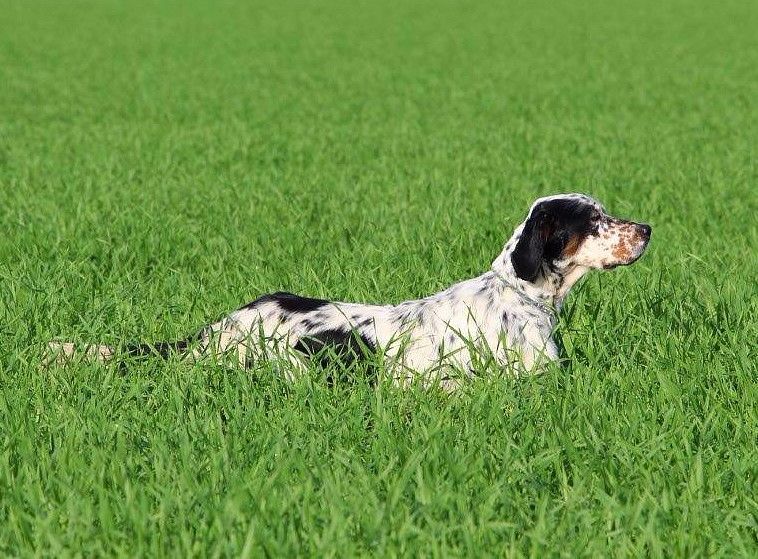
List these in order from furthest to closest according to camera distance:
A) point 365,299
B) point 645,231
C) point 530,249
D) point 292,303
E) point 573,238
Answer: point 365,299 → point 292,303 → point 645,231 → point 573,238 → point 530,249

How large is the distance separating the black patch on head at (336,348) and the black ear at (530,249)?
0.77m

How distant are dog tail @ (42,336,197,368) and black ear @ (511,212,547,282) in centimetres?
158

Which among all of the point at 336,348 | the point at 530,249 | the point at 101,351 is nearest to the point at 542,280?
the point at 530,249

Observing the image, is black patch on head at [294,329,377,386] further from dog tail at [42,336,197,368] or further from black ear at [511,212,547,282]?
black ear at [511,212,547,282]

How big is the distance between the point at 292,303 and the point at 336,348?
46 cm

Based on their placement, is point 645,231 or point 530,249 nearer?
point 530,249

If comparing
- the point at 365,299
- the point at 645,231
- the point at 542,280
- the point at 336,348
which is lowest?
the point at 365,299

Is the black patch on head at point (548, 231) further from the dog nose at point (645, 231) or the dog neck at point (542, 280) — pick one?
the dog nose at point (645, 231)

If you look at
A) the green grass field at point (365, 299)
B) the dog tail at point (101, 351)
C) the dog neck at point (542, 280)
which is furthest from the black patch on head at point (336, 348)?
the dog neck at point (542, 280)

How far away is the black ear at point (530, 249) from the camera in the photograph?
5.34 m

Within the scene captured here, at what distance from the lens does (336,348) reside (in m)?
5.38

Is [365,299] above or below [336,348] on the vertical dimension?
below

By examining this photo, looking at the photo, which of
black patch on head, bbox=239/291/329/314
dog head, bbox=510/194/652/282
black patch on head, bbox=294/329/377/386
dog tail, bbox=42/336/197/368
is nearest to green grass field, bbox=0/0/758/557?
dog tail, bbox=42/336/197/368

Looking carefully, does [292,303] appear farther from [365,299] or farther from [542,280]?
[542,280]
